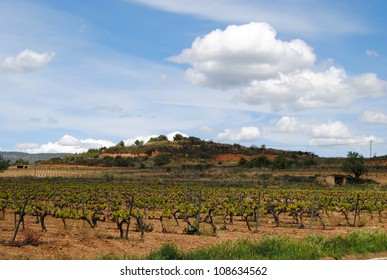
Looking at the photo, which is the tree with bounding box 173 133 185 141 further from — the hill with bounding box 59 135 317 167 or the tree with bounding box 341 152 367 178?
the tree with bounding box 341 152 367 178

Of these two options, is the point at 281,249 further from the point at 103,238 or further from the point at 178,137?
the point at 178,137

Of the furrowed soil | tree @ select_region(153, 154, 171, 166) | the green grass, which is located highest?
tree @ select_region(153, 154, 171, 166)

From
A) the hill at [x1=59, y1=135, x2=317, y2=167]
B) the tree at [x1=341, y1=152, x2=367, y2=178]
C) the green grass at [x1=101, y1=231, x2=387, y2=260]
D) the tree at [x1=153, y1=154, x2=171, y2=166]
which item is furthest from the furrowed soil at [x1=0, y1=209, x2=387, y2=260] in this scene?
the hill at [x1=59, y1=135, x2=317, y2=167]

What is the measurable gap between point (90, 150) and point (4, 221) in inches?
5875

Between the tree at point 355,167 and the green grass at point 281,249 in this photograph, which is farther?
the tree at point 355,167

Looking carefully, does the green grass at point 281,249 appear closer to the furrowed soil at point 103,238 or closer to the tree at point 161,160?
the furrowed soil at point 103,238

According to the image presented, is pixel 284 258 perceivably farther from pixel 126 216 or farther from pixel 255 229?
pixel 255 229

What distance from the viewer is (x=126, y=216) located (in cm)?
2088

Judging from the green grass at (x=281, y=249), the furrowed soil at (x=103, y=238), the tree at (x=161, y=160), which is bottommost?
the furrowed soil at (x=103, y=238)

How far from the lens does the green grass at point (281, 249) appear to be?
13.9 m

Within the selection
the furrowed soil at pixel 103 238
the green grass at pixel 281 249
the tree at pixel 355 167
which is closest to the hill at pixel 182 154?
the tree at pixel 355 167

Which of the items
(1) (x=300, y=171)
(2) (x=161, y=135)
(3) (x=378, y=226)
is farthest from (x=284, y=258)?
(2) (x=161, y=135)

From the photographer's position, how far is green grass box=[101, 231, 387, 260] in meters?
13.9
